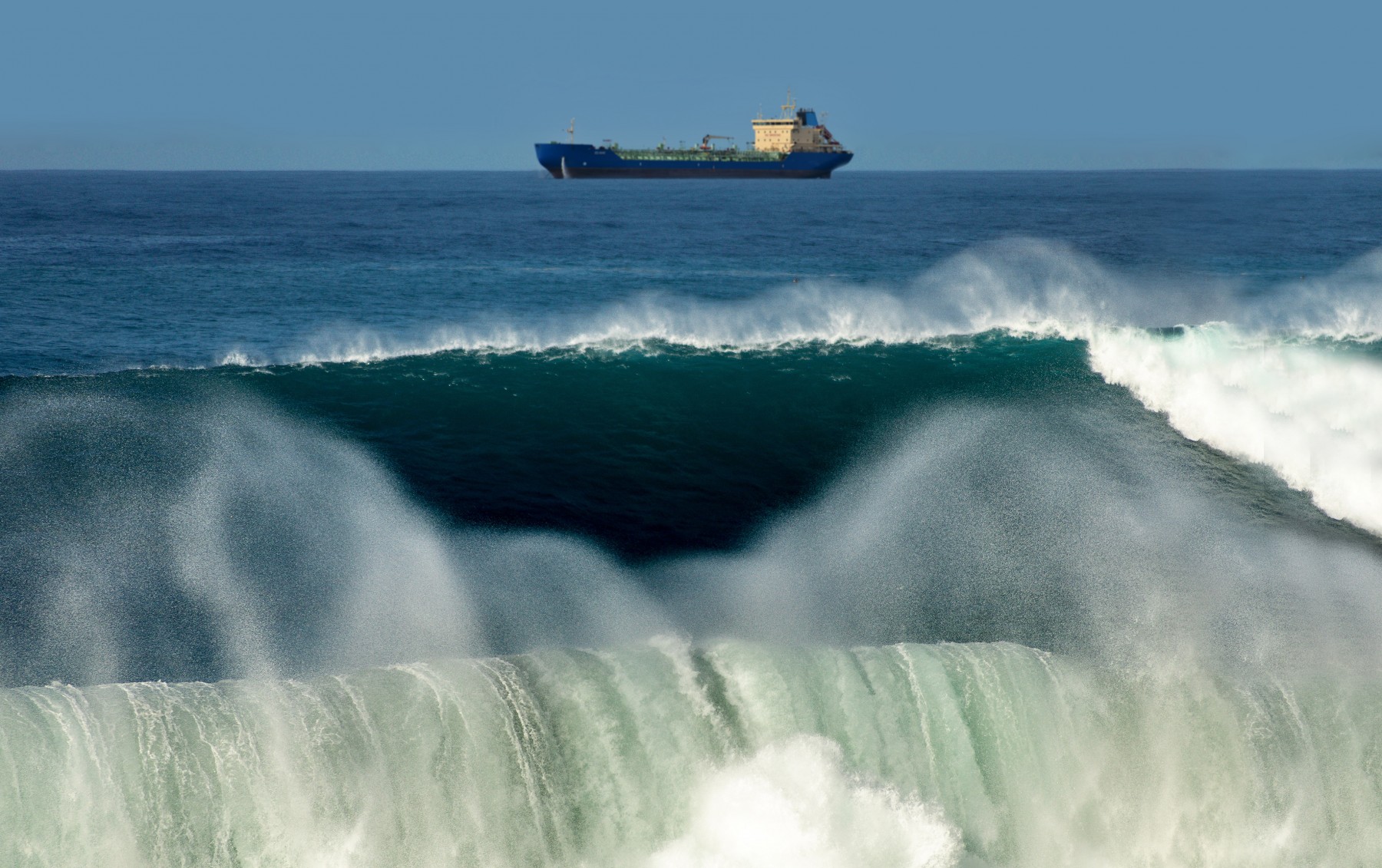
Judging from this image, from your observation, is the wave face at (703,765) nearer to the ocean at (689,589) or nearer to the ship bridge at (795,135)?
the ocean at (689,589)

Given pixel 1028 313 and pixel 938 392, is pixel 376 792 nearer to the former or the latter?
pixel 938 392

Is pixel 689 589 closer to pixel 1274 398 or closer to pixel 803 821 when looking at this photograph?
pixel 803 821

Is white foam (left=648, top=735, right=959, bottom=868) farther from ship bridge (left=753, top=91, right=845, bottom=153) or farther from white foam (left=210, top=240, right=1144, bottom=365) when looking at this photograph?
ship bridge (left=753, top=91, right=845, bottom=153)

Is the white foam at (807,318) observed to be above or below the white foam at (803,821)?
above

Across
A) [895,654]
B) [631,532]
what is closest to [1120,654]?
[895,654]

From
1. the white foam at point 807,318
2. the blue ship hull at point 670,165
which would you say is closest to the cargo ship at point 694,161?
the blue ship hull at point 670,165
